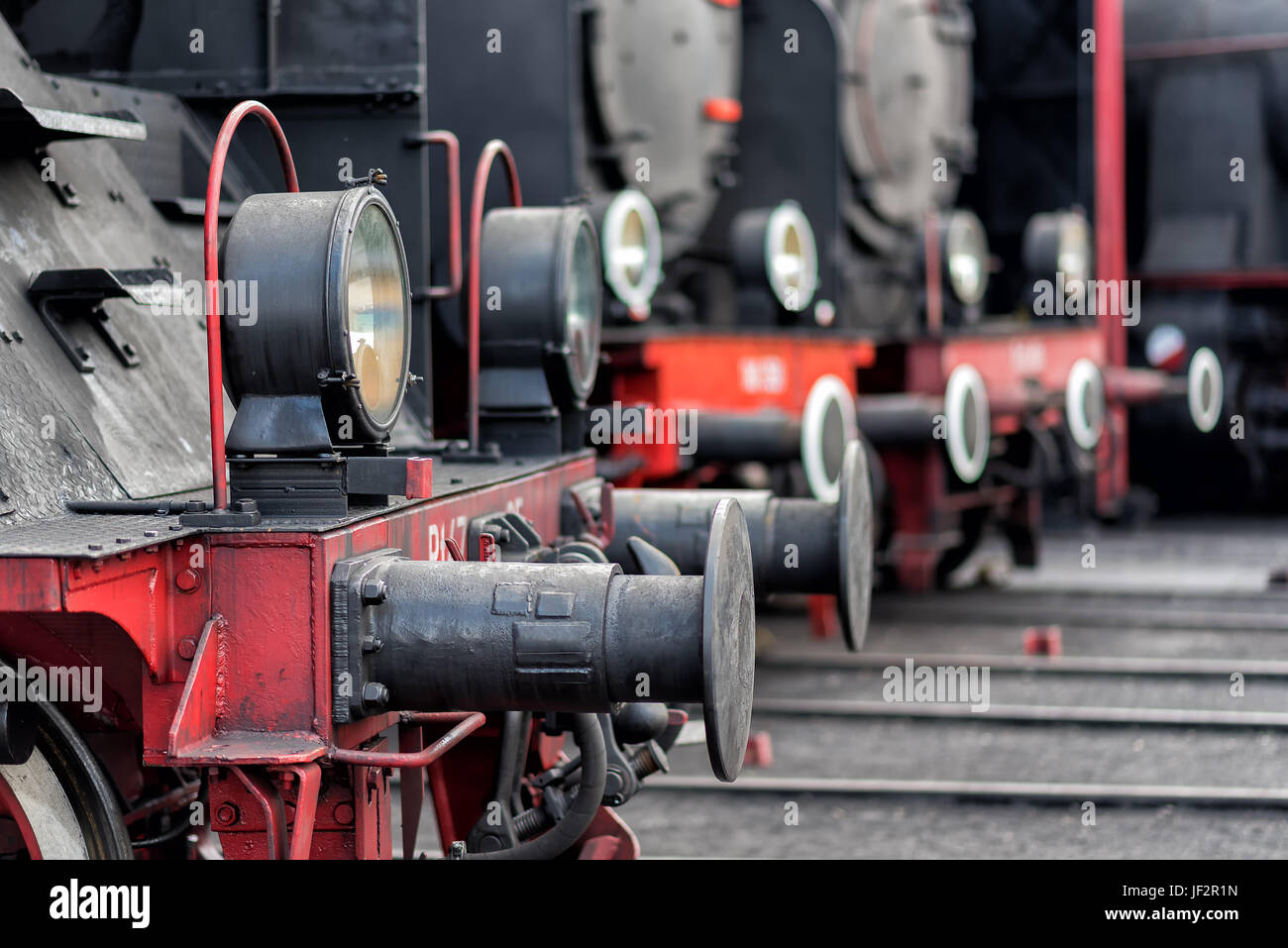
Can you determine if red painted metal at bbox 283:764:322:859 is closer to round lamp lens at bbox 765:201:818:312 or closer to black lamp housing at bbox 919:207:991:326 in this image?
round lamp lens at bbox 765:201:818:312

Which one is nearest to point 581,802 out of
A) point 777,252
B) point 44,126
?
point 44,126

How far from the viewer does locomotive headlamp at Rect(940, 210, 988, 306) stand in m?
9.27

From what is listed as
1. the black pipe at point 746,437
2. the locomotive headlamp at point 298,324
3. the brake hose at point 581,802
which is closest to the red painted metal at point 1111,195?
the black pipe at point 746,437

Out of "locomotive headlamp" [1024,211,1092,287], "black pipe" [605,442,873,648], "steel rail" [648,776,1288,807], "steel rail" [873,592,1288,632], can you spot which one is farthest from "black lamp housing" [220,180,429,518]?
"locomotive headlamp" [1024,211,1092,287]

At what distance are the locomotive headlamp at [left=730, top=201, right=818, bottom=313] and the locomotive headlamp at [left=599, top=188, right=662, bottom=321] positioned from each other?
983 mm

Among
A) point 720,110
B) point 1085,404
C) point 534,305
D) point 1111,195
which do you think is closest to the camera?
point 534,305

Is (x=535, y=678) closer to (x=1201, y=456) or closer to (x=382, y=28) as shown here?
(x=382, y=28)

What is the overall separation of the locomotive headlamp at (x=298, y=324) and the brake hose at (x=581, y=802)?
2.68 ft

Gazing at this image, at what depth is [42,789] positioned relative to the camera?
272 centimetres

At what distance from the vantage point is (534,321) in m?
3.77

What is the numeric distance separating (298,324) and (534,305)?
1308 mm

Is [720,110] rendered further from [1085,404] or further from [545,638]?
[545,638]

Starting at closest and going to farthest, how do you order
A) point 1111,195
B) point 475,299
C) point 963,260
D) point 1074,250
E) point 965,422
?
point 475,299 < point 965,422 < point 963,260 < point 1074,250 < point 1111,195
